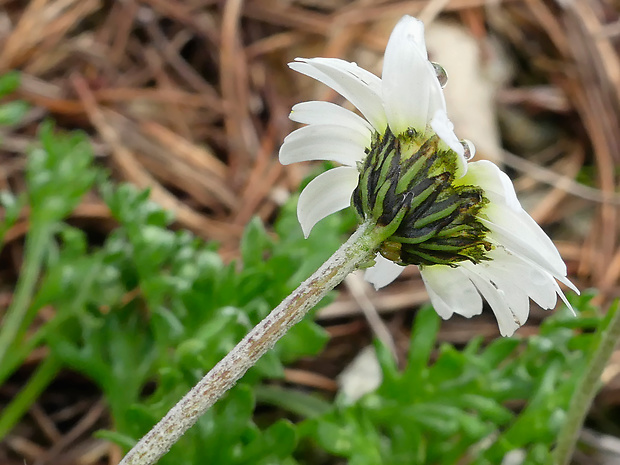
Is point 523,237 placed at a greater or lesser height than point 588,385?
greater

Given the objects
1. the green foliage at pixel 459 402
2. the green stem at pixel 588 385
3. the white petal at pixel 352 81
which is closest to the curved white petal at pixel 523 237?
the white petal at pixel 352 81

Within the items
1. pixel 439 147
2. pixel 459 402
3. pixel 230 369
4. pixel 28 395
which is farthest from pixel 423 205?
pixel 28 395

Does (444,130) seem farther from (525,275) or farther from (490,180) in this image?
(525,275)

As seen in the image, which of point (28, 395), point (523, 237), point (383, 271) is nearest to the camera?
point (523, 237)

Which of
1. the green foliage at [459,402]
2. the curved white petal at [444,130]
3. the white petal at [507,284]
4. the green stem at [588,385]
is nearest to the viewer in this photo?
the curved white petal at [444,130]

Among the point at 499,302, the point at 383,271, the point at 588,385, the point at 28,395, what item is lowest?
the point at 588,385

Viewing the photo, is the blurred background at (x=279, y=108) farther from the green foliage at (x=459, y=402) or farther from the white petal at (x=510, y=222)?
the white petal at (x=510, y=222)

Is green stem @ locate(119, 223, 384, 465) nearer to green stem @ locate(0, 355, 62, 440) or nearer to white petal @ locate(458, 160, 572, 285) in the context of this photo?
white petal @ locate(458, 160, 572, 285)

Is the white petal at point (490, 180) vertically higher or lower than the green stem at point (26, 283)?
lower
